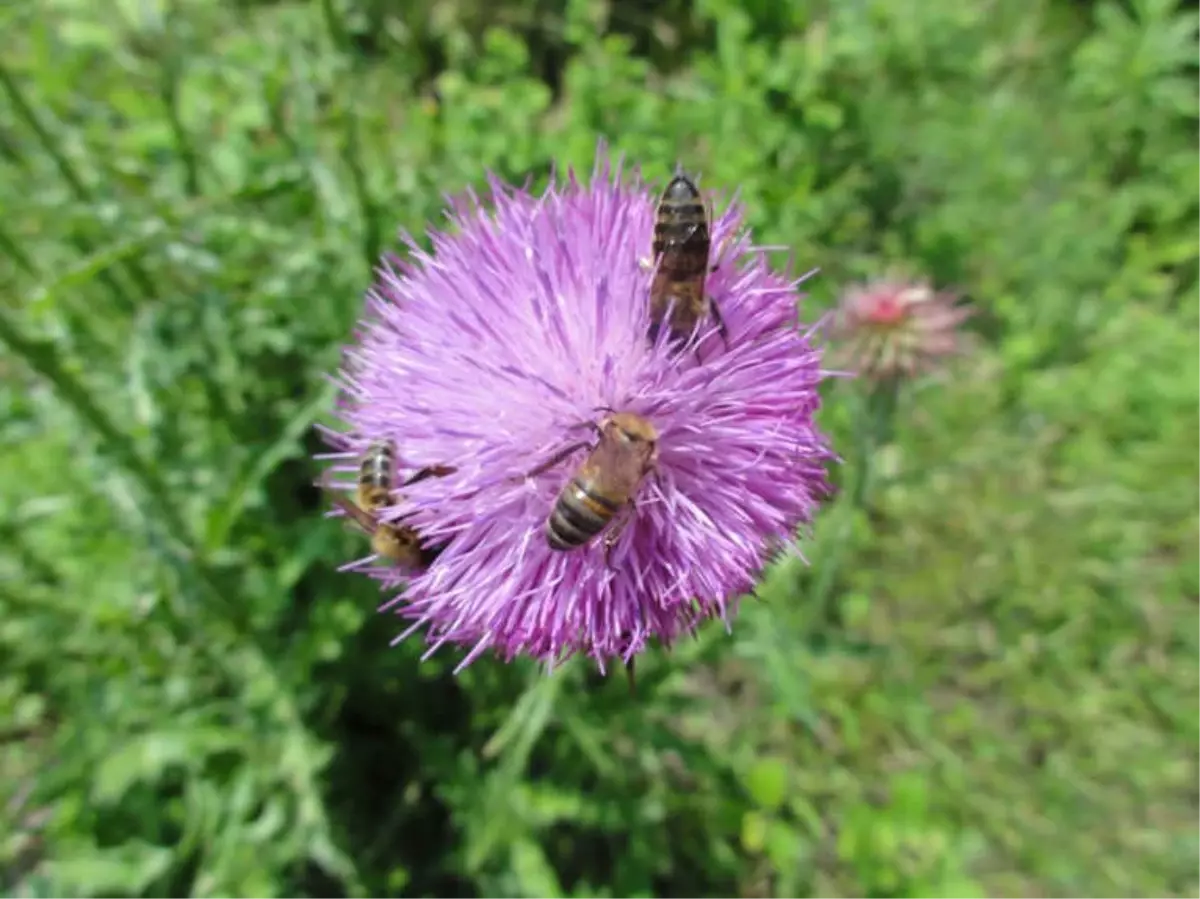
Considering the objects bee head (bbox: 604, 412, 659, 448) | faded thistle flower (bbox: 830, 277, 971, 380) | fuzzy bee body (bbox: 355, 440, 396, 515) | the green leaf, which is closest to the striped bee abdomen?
bee head (bbox: 604, 412, 659, 448)

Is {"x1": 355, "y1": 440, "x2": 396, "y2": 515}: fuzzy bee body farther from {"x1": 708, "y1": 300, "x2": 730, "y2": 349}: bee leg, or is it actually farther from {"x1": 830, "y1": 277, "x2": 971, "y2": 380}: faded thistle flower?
{"x1": 830, "y1": 277, "x2": 971, "y2": 380}: faded thistle flower

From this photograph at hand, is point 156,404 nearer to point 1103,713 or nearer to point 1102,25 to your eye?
point 1103,713

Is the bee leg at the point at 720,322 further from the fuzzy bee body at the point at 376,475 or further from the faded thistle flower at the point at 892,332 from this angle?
the faded thistle flower at the point at 892,332

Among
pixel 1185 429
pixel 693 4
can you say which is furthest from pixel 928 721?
pixel 693 4

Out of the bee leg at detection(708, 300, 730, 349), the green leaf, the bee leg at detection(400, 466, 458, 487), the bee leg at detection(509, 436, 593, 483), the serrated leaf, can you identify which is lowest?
the green leaf

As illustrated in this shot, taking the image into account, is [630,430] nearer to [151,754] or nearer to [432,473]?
[432,473]

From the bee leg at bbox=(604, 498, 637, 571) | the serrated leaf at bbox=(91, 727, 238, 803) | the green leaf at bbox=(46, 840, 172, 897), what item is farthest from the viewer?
the green leaf at bbox=(46, 840, 172, 897)
